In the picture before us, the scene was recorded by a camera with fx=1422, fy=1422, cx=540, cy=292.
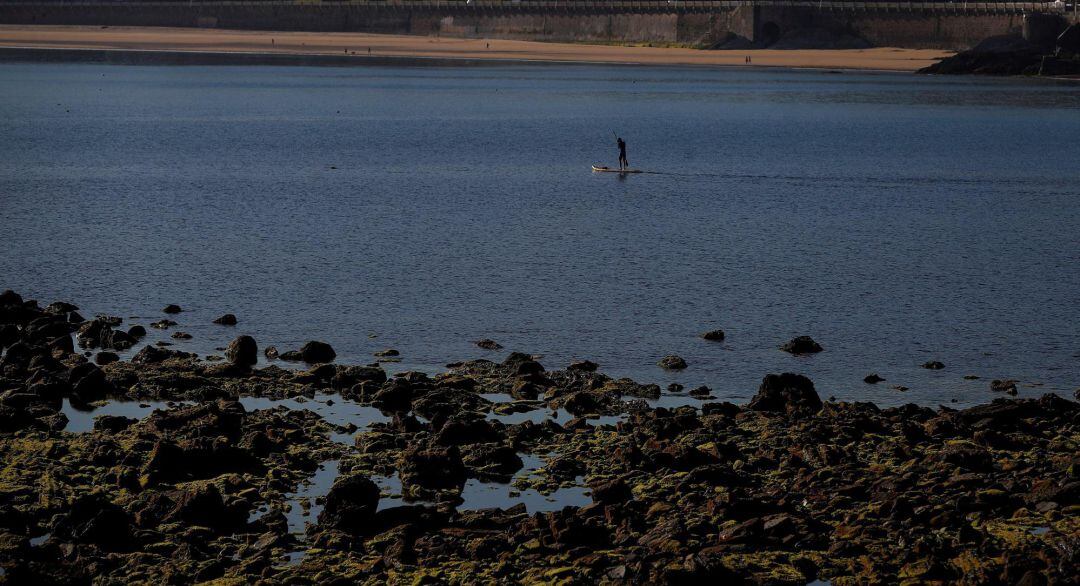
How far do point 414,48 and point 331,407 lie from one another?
522 ft

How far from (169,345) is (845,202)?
3156 centimetres

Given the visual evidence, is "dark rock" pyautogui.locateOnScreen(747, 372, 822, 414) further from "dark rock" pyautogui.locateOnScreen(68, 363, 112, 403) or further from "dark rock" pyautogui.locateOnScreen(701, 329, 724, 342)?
"dark rock" pyautogui.locateOnScreen(68, 363, 112, 403)

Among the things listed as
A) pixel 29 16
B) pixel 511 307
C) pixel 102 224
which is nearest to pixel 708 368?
pixel 511 307

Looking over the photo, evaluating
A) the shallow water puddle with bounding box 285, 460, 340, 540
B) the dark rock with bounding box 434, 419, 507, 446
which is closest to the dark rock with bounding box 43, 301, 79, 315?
the shallow water puddle with bounding box 285, 460, 340, 540

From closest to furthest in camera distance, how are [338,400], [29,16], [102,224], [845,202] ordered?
[338,400] → [102,224] → [845,202] → [29,16]

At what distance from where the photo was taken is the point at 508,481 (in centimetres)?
1941

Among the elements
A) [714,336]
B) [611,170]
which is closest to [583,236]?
[714,336]

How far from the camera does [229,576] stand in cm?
1606

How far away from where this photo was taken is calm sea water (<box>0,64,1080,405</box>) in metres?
28.3

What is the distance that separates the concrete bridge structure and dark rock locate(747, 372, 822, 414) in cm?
12359

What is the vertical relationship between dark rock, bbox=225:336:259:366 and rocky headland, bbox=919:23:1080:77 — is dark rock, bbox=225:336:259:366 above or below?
below

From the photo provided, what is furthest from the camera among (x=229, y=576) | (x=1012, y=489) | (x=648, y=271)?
(x=648, y=271)

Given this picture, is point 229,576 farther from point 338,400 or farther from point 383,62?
point 383,62

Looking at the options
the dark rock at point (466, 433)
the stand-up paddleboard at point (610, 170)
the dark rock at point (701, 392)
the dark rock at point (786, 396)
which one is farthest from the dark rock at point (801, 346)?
the stand-up paddleboard at point (610, 170)
